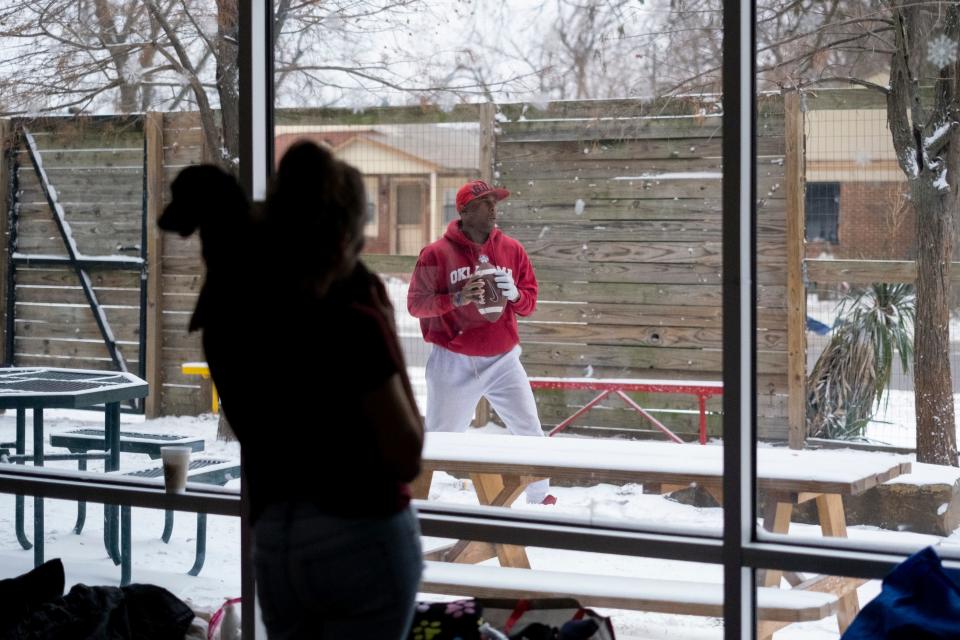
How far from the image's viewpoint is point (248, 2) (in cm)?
273

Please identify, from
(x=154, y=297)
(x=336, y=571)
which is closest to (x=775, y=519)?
(x=336, y=571)

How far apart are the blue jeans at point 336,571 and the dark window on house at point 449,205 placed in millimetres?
1603

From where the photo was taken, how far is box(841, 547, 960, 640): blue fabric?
198cm

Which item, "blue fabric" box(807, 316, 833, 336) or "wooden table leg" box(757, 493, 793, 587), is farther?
"blue fabric" box(807, 316, 833, 336)

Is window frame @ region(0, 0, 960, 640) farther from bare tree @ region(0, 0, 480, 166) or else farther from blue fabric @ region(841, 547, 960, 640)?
bare tree @ region(0, 0, 480, 166)

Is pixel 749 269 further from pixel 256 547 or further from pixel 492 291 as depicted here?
pixel 256 547

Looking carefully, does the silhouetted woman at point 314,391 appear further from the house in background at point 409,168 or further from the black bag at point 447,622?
the house in background at point 409,168

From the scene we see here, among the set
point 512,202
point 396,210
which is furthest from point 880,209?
point 396,210

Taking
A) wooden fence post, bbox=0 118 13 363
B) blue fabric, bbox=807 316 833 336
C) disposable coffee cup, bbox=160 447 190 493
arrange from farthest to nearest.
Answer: wooden fence post, bbox=0 118 13 363
disposable coffee cup, bbox=160 447 190 493
blue fabric, bbox=807 316 833 336

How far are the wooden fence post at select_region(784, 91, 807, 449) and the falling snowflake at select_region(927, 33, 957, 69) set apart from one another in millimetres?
312

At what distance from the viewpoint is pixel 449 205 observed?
3.11m

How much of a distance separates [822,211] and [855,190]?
10cm

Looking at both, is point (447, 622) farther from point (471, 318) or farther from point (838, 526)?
point (471, 318)

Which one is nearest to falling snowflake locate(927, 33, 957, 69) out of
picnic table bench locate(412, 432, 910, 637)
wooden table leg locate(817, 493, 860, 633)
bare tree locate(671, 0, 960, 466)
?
bare tree locate(671, 0, 960, 466)
